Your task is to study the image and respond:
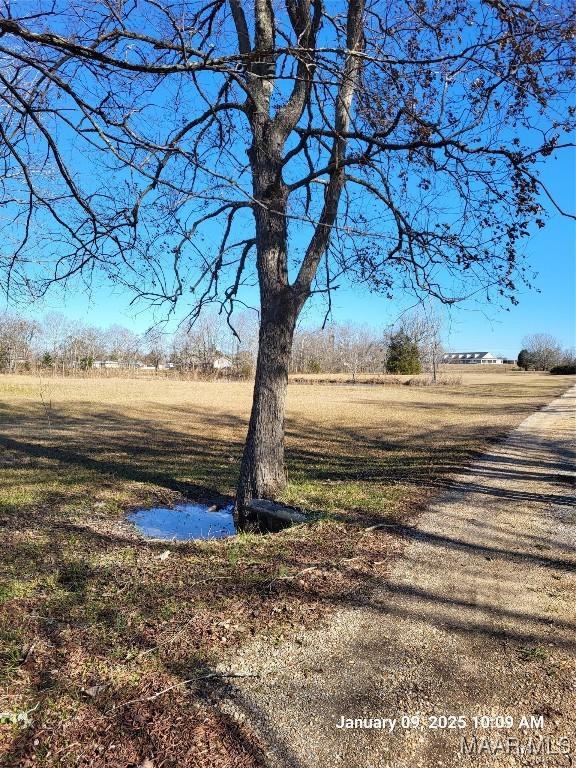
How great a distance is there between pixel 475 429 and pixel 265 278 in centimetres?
1200

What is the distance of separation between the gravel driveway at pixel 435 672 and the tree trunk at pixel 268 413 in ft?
9.22

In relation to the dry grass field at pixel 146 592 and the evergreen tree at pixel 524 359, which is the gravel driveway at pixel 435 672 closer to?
the dry grass field at pixel 146 592

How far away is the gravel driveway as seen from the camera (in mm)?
2371

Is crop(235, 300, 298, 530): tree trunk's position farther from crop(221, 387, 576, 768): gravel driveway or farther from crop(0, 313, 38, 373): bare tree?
crop(0, 313, 38, 373): bare tree

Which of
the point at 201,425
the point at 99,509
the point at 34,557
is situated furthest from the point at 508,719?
the point at 201,425

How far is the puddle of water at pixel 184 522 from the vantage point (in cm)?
698

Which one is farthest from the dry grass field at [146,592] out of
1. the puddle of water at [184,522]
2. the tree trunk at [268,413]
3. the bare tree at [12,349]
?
the bare tree at [12,349]

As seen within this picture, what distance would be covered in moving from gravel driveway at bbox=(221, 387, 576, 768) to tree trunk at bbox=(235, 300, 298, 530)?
281cm

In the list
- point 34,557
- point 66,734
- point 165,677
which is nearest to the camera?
point 66,734

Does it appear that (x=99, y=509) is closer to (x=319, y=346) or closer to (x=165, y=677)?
(x=165, y=677)

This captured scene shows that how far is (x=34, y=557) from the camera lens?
4.78 metres

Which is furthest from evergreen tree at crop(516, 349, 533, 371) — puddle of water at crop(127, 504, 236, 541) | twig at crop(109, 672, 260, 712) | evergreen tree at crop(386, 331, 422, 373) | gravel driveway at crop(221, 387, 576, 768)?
twig at crop(109, 672, 260, 712)

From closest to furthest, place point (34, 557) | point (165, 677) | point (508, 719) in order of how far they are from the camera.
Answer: point (508, 719) → point (165, 677) → point (34, 557)

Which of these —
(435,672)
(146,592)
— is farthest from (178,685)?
(435,672)
